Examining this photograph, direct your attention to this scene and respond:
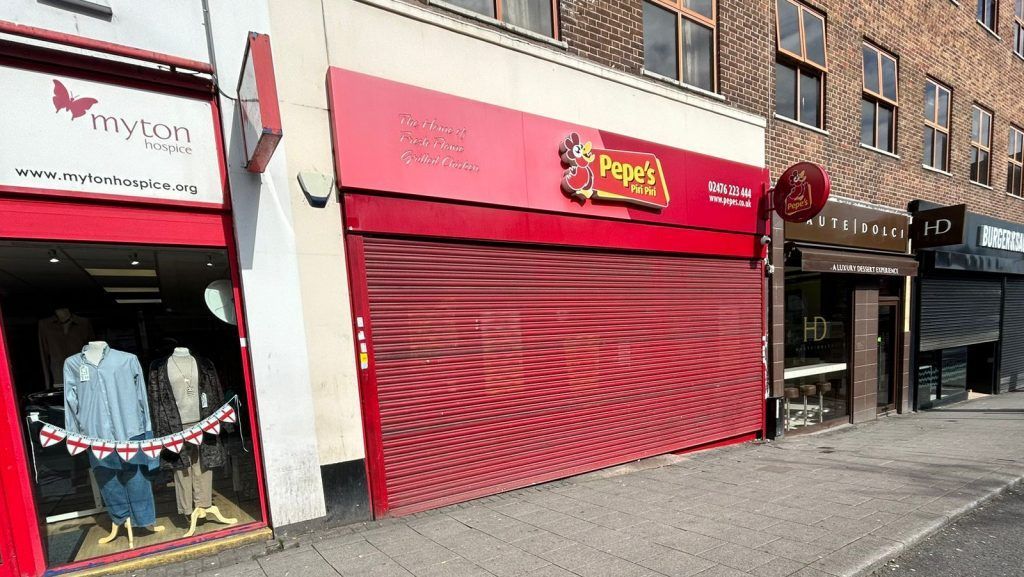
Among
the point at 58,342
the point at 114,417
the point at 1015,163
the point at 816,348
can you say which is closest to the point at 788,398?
the point at 816,348

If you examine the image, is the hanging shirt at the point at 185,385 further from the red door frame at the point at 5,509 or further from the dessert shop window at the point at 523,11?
the dessert shop window at the point at 523,11

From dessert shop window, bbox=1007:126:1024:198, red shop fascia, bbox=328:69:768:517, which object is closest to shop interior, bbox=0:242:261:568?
red shop fascia, bbox=328:69:768:517

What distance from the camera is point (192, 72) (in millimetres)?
3570

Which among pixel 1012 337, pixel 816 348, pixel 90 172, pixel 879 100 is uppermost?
pixel 879 100

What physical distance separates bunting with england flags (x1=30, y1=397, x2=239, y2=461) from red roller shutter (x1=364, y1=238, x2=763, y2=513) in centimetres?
140

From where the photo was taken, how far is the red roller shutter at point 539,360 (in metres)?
4.34

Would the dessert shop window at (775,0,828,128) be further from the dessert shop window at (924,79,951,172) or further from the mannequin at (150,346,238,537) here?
the mannequin at (150,346,238,537)

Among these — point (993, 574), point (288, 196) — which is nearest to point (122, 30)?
point (288, 196)

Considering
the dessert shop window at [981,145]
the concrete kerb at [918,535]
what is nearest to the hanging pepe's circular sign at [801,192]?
the concrete kerb at [918,535]

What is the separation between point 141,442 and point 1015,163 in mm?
21153

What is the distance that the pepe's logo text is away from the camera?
10.5 feet

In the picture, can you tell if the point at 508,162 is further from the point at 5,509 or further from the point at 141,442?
the point at 5,509

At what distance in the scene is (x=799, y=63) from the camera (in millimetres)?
7977

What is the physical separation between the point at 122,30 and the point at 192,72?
18.6 inches
